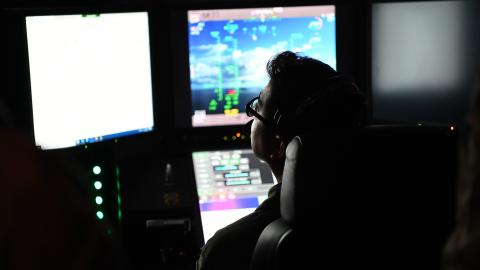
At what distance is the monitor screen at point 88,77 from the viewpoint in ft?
6.68

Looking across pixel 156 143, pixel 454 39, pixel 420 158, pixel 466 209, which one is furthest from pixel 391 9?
pixel 466 209

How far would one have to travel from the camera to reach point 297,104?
1.72 m

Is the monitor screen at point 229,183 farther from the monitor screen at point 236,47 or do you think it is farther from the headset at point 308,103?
the headset at point 308,103

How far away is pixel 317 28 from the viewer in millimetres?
2559

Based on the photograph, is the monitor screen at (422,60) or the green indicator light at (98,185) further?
the green indicator light at (98,185)

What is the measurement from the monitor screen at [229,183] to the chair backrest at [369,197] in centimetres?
103

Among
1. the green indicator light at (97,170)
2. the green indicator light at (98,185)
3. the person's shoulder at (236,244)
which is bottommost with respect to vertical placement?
the person's shoulder at (236,244)

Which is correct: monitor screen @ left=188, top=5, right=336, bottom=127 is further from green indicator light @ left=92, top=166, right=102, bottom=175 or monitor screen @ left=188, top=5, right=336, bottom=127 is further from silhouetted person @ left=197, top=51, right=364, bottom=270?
silhouetted person @ left=197, top=51, right=364, bottom=270

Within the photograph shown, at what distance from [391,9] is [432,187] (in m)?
1.34

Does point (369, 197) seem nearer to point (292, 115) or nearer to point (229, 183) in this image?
point (292, 115)

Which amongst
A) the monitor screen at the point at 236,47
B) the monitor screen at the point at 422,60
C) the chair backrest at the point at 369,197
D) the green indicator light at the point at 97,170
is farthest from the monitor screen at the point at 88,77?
the chair backrest at the point at 369,197

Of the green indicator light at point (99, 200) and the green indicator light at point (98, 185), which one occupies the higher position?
the green indicator light at point (98, 185)

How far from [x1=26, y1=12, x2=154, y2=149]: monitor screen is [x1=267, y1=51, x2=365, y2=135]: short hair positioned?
0.60 metres

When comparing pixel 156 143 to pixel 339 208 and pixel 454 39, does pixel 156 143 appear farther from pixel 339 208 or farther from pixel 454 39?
pixel 339 208
